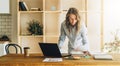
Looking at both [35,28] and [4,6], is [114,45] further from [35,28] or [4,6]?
[4,6]

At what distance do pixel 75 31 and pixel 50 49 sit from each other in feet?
2.73

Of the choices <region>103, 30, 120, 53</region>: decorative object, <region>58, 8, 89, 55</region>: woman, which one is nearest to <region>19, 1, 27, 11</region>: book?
<region>58, 8, 89, 55</region>: woman

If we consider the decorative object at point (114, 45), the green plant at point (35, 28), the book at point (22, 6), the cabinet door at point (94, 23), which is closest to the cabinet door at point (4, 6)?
the book at point (22, 6)

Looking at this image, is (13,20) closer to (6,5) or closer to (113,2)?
(6,5)

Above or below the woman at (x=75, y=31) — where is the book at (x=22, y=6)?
above

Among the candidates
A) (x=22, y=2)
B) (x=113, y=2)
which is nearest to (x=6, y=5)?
(x=22, y=2)

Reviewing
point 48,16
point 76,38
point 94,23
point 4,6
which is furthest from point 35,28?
point 76,38

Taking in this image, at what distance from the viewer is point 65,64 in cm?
256

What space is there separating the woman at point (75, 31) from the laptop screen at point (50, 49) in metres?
0.66

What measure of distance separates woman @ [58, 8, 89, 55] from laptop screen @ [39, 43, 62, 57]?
0.66 m

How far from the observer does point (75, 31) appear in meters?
3.61

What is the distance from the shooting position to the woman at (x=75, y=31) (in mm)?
3578

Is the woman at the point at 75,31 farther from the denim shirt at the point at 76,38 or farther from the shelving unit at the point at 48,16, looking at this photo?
the shelving unit at the point at 48,16

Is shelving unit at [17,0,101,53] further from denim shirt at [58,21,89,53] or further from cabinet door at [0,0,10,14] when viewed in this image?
denim shirt at [58,21,89,53]
